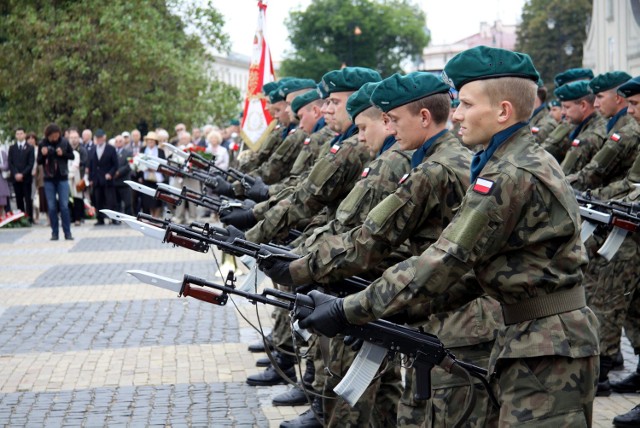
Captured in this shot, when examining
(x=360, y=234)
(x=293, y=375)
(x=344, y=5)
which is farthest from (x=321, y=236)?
(x=344, y=5)

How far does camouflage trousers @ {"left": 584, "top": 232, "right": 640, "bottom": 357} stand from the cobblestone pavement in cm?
46

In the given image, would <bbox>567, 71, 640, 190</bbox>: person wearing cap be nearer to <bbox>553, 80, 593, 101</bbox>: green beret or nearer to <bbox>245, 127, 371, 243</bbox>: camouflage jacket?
<bbox>553, 80, 593, 101</bbox>: green beret

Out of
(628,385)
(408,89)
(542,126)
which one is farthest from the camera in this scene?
(542,126)

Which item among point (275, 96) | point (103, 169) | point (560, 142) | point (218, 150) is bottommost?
point (103, 169)

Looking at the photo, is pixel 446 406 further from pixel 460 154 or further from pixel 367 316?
pixel 460 154

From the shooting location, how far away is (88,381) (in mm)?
8828

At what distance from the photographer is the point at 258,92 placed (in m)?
17.1

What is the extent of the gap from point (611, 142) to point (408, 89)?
3740mm

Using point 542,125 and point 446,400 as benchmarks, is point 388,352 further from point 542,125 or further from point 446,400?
point 542,125

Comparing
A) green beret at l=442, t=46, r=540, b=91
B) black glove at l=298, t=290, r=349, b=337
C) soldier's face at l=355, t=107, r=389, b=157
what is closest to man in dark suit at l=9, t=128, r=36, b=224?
soldier's face at l=355, t=107, r=389, b=157

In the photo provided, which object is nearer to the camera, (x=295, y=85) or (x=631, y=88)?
(x=631, y=88)

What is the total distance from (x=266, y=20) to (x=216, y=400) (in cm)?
1046

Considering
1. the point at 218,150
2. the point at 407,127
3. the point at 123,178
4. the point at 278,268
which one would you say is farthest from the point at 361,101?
the point at 123,178

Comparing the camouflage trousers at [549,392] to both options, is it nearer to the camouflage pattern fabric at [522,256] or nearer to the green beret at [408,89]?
the camouflage pattern fabric at [522,256]
